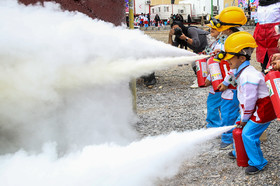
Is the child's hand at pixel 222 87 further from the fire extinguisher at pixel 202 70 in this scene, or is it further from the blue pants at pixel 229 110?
the fire extinguisher at pixel 202 70

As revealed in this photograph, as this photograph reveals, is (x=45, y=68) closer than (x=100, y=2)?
Yes

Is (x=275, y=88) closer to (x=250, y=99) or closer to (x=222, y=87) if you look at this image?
(x=250, y=99)

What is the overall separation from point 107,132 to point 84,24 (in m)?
1.56

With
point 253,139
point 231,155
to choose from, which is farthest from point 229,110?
point 253,139

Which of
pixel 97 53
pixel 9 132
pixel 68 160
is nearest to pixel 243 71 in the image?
pixel 97 53

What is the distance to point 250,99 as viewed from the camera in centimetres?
299

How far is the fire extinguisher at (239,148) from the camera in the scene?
3.20 metres

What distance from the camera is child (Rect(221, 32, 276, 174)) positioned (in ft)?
9.83

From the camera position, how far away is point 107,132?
4.40m

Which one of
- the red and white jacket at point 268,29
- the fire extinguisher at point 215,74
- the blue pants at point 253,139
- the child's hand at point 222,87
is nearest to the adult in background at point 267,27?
the red and white jacket at point 268,29

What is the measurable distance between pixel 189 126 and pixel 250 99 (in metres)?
2.04

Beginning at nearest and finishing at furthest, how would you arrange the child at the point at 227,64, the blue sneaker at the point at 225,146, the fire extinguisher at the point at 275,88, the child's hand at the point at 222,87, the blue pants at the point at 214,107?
the fire extinguisher at the point at 275,88 → the child's hand at the point at 222,87 → the child at the point at 227,64 → the blue sneaker at the point at 225,146 → the blue pants at the point at 214,107

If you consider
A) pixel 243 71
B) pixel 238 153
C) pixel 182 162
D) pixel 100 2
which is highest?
pixel 100 2

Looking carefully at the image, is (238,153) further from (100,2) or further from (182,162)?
(100,2)
